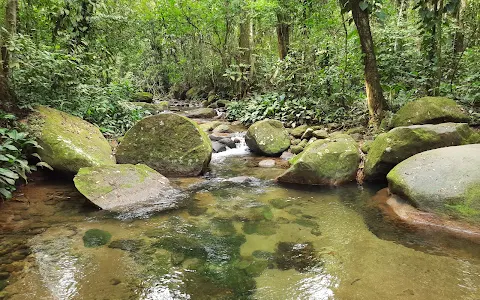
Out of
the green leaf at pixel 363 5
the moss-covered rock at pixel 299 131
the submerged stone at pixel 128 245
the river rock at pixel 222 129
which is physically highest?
the green leaf at pixel 363 5

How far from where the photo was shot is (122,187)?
5301 mm

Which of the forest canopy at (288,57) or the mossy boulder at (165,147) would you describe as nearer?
the mossy boulder at (165,147)

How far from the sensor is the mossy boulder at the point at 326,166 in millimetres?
6082

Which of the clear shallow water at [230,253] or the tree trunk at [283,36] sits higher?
the tree trunk at [283,36]

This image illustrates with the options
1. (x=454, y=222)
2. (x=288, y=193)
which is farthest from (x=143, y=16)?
(x=454, y=222)

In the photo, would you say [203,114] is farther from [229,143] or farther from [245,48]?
[229,143]

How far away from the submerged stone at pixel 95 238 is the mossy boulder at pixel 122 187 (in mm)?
815

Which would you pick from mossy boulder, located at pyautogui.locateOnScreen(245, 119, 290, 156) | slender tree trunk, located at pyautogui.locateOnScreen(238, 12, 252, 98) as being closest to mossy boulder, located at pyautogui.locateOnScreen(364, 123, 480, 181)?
mossy boulder, located at pyautogui.locateOnScreen(245, 119, 290, 156)

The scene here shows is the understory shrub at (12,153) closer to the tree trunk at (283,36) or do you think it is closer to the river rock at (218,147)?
the river rock at (218,147)

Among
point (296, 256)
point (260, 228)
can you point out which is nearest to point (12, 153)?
point (260, 228)

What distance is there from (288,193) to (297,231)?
1551 millimetres

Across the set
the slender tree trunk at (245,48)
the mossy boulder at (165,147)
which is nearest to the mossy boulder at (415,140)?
the mossy boulder at (165,147)

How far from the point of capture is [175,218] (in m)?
4.67

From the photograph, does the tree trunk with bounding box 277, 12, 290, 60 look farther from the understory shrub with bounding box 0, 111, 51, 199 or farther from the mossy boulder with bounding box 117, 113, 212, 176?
the understory shrub with bounding box 0, 111, 51, 199
